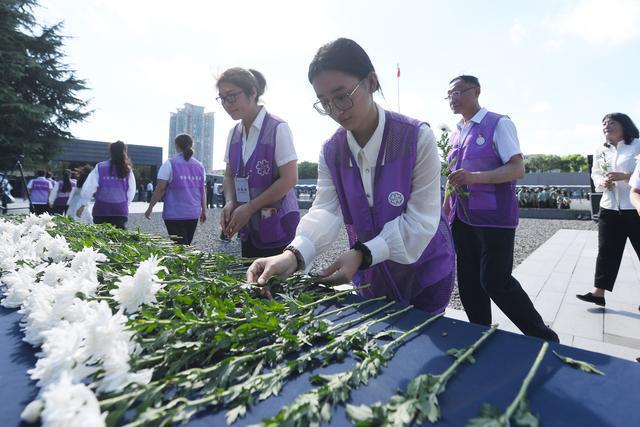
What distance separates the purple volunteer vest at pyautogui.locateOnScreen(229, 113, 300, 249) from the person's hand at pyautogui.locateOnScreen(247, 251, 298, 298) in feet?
3.79

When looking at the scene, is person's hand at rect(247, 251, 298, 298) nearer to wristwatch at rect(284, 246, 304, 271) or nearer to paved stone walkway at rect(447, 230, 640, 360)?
wristwatch at rect(284, 246, 304, 271)

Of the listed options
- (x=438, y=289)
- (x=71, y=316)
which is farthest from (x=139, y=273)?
(x=438, y=289)

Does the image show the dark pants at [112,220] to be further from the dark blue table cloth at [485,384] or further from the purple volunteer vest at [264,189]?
the dark blue table cloth at [485,384]

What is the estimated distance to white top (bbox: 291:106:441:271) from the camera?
1.59m

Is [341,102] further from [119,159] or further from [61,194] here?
[61,194]

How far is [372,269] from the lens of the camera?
6.05 ft

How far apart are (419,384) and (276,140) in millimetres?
2180

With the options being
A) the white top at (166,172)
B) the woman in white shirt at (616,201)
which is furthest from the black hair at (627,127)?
the white top at (166,172)


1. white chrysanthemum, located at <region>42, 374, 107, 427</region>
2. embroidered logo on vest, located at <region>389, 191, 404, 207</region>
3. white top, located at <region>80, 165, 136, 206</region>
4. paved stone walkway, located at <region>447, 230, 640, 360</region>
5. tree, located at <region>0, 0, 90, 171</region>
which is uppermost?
tree, located at <region>0, 0, 90, 171</region>

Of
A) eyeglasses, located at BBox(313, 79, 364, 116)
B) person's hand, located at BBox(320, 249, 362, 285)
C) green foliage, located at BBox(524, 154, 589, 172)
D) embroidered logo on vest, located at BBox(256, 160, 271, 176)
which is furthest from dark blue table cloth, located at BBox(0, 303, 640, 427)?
green foliage, located at BBox(524, 154, 589, 172)

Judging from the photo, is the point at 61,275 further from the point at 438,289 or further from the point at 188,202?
the point at 188,202

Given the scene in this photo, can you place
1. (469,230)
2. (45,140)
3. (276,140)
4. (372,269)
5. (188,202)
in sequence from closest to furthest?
(372,269)
(276,140)
(469,230)
(188,202)
(45,140)

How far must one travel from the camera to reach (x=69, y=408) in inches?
22.8

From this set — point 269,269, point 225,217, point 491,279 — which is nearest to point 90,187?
point 225,217
